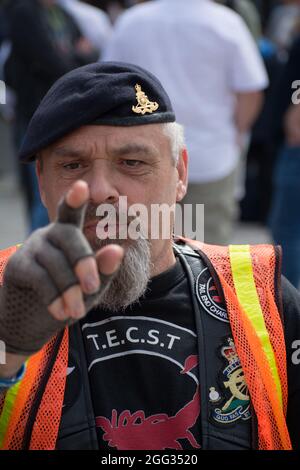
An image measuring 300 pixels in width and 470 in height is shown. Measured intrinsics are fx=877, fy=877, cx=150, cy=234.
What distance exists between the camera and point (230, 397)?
2.09 m

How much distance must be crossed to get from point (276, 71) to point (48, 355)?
5.37 metres

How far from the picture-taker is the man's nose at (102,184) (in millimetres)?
2091

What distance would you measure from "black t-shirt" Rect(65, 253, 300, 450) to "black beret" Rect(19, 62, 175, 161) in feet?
1.40

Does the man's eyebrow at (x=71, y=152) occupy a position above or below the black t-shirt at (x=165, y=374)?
above

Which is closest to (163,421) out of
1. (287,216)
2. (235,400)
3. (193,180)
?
(235,400)

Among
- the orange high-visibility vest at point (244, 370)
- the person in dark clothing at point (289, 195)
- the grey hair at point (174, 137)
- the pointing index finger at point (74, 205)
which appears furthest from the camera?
the person in dark clothing at point (289, 195)

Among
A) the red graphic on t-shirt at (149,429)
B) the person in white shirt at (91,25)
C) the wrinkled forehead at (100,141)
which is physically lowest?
the red graphic on t-shirt at (149,429)

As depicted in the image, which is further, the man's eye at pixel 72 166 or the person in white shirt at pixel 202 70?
the person in white shirt at pixel 202 70

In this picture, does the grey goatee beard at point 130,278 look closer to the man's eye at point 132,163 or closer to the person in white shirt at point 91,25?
the man's eye at point 132,163

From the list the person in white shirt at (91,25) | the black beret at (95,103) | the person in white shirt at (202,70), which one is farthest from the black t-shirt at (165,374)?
the person in white shirt at (91,25)

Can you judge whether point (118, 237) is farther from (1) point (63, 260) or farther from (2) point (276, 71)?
(2) point (276, 71)

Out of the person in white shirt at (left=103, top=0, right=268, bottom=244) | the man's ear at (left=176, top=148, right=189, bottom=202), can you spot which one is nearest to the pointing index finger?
the man's ear at (left=176, top=148, right=189, bottom=202)

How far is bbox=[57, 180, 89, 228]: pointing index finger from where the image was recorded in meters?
1.55

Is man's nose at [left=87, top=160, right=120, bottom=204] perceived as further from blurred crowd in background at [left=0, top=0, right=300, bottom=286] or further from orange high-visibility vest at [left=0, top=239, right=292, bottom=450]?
blurred crowd in background at [left=0, top=0, right=300, bottom=286]
